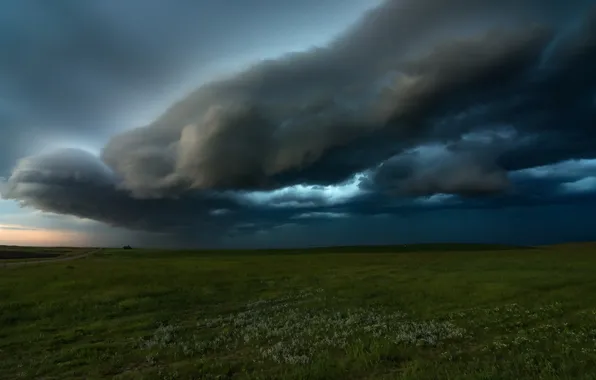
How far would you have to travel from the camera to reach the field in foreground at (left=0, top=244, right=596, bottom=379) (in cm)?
1736

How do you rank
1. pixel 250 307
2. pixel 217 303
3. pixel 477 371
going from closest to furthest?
pixel 477 371 → pixel 250 307 → pixel 217 303

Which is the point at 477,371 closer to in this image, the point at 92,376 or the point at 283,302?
the point at 92,376

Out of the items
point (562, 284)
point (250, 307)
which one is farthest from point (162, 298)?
point (562, 284)

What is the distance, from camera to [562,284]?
43.1 m

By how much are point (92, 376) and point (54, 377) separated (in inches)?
75.5

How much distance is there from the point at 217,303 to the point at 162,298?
6501 mm

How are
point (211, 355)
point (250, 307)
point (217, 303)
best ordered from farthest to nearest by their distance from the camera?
1. point (217, 303)
2. point (250, 307)
3. point (211, 355)

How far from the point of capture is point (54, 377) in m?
19.0

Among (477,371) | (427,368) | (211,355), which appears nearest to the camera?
(477,371)

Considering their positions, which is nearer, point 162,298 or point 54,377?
point 54,377

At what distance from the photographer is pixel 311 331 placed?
2520cm

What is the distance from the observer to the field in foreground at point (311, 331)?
57.0 feet

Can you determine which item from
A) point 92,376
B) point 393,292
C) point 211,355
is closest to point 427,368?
point 211,355

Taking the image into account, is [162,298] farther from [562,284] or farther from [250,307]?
[562,284]
